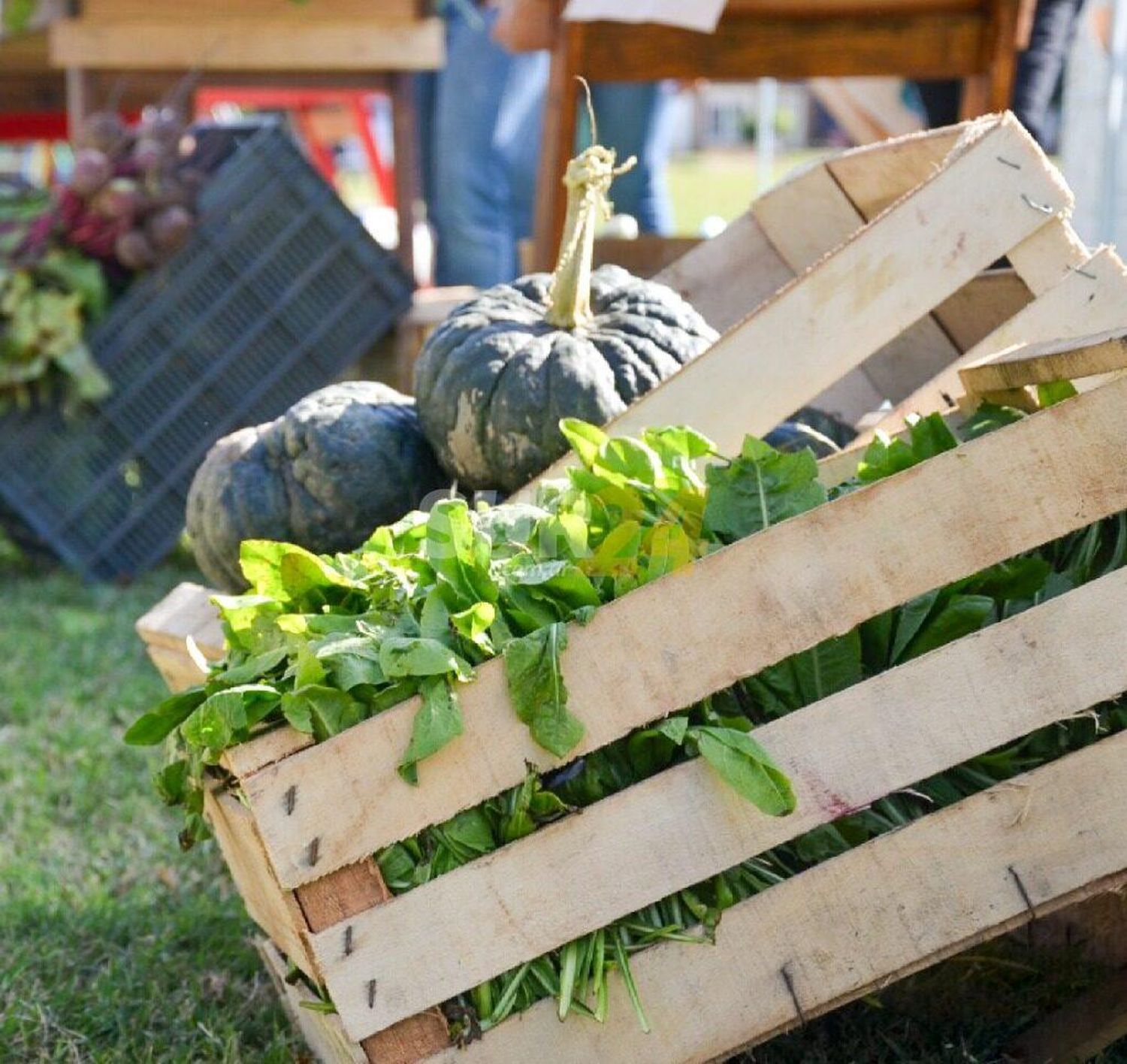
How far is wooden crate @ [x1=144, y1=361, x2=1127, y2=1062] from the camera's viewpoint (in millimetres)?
1723

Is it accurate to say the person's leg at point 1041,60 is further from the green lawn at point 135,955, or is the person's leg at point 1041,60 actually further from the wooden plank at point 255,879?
the wooden plank at point 255,879

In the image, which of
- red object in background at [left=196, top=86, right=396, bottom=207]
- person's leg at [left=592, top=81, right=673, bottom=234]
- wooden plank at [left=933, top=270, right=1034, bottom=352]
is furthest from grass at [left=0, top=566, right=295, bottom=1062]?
red object in background at [left=196, top=86, right=396, bottom=207]

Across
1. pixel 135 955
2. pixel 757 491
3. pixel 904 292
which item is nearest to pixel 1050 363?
pixel 757 491

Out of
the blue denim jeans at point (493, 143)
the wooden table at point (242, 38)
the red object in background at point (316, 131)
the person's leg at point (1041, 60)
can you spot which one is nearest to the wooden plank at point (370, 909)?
the wooden table at point (242, 38)

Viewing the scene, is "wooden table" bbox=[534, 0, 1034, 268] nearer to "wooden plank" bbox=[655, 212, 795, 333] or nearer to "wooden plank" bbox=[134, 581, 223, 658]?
"wooden plank" bbox=[655, 212, 795, 333]

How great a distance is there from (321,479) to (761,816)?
4.13ft

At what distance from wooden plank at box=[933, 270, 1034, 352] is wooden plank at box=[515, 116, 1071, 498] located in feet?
1.11

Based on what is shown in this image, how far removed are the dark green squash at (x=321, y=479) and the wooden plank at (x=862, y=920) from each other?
1.21 metres

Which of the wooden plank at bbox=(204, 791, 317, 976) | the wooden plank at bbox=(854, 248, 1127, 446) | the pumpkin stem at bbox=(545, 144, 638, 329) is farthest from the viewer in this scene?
the pumpkin stem at bbox=(545, 144, 638, 329)

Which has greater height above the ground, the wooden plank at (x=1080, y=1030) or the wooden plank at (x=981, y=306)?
the wooden plank at (x=981, y=306)

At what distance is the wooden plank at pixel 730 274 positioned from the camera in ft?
9.80

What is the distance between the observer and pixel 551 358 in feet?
8.63

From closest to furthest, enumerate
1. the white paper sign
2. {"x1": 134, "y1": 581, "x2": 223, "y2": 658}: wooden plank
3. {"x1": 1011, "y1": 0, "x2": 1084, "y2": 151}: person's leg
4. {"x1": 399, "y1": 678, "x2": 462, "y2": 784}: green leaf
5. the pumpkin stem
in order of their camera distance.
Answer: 1. {"x1": 399, "y1": 678, "x2": 462, "y2": 784}: green leaf
2. {"x1": 134, "y1": 581, "x2": 223, "y2": 658}: wooden plank
3. the pumpkin stem
4. the white paper sign
5. {"x1": 1011, "y1": 0, "x2": 1084, "y2": 151}: person's leg

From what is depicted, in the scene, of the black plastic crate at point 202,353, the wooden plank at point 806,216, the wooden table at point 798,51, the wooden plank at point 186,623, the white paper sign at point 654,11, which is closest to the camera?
the wooden plank at point 186,623
